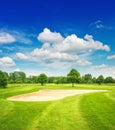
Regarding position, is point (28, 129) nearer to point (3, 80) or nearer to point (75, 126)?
point (75, 126)

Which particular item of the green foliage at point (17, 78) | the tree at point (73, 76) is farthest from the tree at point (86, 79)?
the tree at point (73, 76)

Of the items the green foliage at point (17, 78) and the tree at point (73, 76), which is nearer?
the tree at point (73, 76)

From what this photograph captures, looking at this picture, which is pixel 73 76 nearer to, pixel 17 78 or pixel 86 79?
pixel 17 78

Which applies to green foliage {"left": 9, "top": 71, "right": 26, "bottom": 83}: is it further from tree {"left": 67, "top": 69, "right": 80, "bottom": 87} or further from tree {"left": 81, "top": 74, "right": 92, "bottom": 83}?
tree {"left": 67, "top": 69, "right": 80, "bottom": 87}

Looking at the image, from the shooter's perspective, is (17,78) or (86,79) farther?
(86,79)

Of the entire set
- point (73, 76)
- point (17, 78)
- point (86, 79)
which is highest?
point (17, 78)

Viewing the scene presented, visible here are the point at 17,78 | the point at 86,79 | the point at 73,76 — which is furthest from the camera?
the point at 86,79

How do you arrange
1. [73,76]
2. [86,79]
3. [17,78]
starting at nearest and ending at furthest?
[73,76] < [17,78] < [86,79]

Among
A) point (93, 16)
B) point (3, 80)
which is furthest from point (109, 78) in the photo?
point (93, 16)

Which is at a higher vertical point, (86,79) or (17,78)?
(17,78)

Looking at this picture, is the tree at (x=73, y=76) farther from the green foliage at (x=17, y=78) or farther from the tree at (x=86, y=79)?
the green foliage at (x=17, y=78)

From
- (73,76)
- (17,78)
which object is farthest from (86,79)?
(73,76)

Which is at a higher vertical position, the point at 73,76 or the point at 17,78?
the point at 17,78

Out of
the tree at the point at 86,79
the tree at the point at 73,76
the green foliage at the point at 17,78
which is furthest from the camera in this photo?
the tree at the point at 86,79
